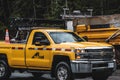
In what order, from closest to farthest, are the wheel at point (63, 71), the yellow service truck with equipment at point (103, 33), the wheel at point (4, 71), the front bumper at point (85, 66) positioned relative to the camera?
the front bumper at point (85, 66), the wheel at point (63, 71), the wheel at point (4, 71), the yellow service truck with equipment at point (103, 33)

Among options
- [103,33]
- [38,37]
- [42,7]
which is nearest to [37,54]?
[38,37]

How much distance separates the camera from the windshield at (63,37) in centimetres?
1524

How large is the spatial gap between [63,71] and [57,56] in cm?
59

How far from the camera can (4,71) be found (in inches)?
655

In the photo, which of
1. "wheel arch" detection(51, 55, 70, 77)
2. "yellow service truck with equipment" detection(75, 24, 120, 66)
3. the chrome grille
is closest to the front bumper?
the chrome grille

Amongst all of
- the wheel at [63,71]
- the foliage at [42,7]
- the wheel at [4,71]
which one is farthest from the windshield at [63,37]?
the foliage at [42,7]

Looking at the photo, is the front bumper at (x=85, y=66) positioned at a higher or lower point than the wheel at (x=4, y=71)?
higher

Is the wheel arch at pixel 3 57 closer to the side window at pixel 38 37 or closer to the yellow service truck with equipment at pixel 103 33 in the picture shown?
the side window at pixel 38 37

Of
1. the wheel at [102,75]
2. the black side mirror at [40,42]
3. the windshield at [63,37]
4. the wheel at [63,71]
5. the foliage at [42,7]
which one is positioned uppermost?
the foliage at [42,7]

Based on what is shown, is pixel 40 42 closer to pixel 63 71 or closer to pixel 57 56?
pixel 57 56

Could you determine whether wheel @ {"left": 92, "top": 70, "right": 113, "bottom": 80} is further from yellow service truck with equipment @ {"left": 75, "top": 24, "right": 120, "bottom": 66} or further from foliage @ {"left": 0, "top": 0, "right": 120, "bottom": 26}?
foliage @ {"left": 0, "top": 0, "right": 120, "bottom": 26}

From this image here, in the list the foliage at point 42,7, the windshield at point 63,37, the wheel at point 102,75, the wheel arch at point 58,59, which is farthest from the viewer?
the foliage at point 42,7

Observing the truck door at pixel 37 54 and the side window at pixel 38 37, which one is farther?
the side window at pixel 38 37

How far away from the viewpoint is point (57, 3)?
41312 millimetres
